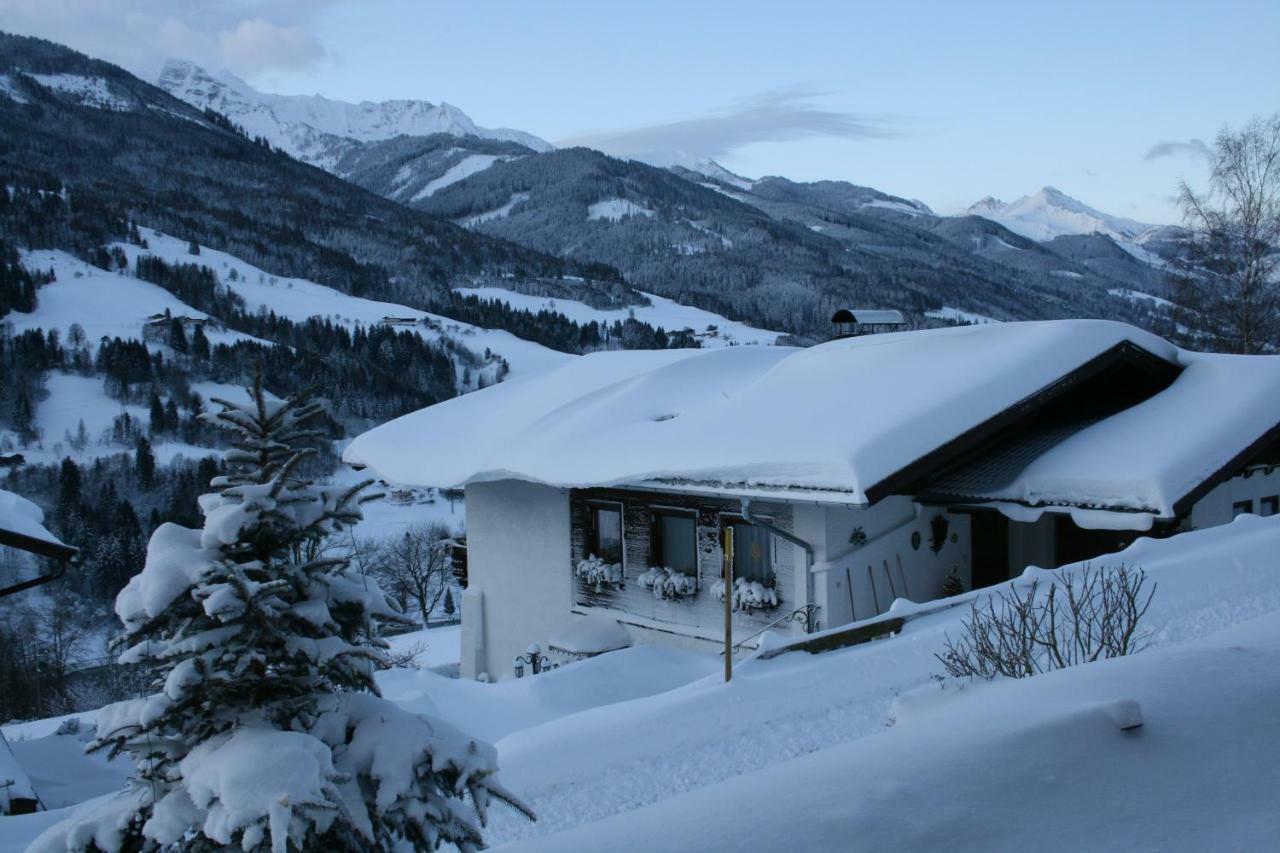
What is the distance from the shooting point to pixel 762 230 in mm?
168375

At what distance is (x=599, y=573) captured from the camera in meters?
14.4

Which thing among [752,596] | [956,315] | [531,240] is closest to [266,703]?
[752,596]

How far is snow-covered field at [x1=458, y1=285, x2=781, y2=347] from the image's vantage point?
11438 centimetres

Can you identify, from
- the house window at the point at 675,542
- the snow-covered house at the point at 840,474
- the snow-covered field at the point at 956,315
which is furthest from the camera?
the snow-covered field at the point at 956,315

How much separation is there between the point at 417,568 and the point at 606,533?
4592 cm

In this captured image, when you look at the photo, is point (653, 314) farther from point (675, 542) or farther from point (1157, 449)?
point (1157, 449)

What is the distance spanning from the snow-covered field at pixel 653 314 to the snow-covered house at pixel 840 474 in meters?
93.9

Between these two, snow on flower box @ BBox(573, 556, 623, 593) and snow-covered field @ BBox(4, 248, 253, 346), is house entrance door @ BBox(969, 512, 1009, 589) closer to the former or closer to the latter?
snow on flower box @ BBox(573, 556, 623, 593)

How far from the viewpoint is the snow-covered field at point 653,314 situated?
11438cm

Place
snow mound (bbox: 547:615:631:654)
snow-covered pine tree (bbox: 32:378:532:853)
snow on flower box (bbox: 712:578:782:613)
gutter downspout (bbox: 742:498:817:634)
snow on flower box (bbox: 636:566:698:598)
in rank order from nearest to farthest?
snow-covered pine tree (bbox: 32:378:532:853), gutter downspout (bbox: 742:498:817:634), snow on flower box (bbox: 712:578:782:613), snow on flower box (bbox: 636:566:698:598), snow mound (bbox: 547:615:631:654)

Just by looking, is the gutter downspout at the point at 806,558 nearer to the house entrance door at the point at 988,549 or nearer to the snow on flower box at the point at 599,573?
the snow on flower box at the point at 599,573

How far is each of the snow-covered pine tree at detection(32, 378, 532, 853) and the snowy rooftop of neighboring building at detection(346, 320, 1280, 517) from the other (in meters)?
7.28

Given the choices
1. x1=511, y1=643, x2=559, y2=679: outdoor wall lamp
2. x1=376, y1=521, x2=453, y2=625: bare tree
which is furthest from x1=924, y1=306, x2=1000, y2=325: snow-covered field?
x1=511, y1=643, x2=559, y2=679: outdoor wall lamp

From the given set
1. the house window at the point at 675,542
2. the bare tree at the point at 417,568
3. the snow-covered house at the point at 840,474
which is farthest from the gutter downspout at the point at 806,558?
the bare tree at the point at 417,568
